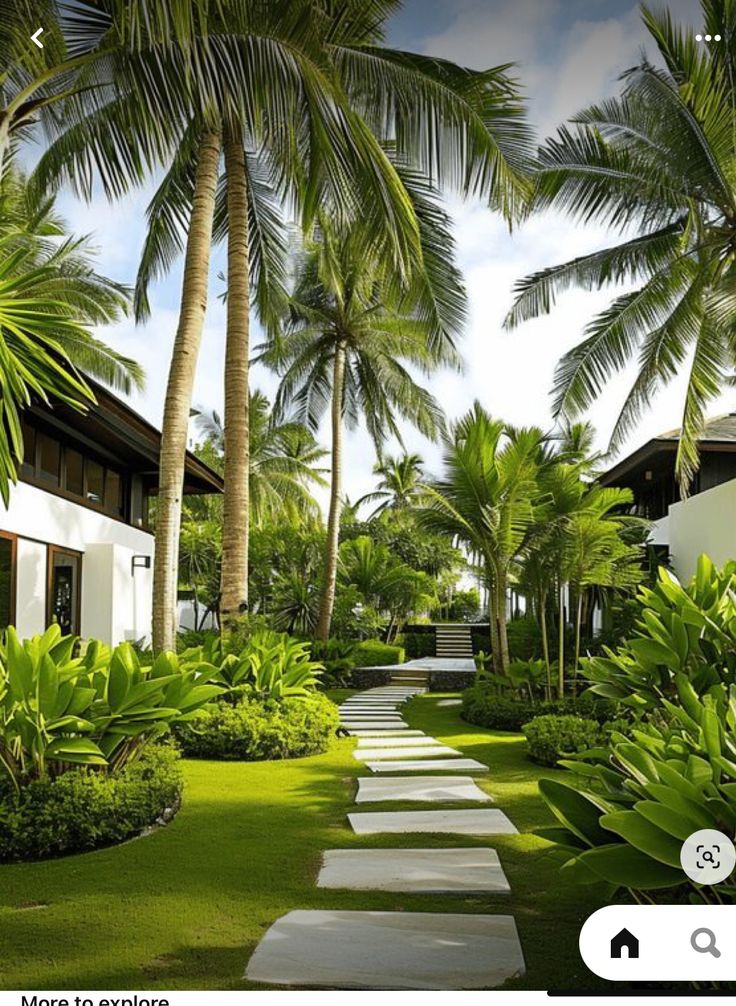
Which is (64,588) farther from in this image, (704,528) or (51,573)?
(704,528)

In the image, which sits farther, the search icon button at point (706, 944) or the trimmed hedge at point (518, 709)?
the trimmed hedge at point (518, 709)

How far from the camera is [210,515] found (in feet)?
90.8

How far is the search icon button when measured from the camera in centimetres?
158

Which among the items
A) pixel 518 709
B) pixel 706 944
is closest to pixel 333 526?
pixel 518 709

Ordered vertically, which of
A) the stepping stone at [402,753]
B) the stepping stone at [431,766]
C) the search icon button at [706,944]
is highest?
the search icon button at [706,944]

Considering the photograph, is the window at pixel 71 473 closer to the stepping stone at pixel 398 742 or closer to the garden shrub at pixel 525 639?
the stepping stone at pixel 398 742

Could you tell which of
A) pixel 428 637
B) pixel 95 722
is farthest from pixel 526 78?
pixel 428 637

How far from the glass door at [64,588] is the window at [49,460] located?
89 cm

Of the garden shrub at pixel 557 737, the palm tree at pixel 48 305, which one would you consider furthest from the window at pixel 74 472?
the garden shrub at pixel 557 737

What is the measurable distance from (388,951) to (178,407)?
22.3ft

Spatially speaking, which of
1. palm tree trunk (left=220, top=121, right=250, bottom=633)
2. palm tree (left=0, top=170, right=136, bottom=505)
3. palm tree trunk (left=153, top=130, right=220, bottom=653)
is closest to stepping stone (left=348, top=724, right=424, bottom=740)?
palm tree trunk (left=220, top=121, right=250, bottom=633)

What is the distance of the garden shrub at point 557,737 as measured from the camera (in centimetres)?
744

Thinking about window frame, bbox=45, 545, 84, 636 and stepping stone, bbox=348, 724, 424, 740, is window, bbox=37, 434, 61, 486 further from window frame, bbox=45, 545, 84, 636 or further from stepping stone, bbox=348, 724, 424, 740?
stepping stone, bbox=348, 724, 424, 740

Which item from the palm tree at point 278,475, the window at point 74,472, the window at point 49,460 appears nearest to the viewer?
the window at point 49,460
